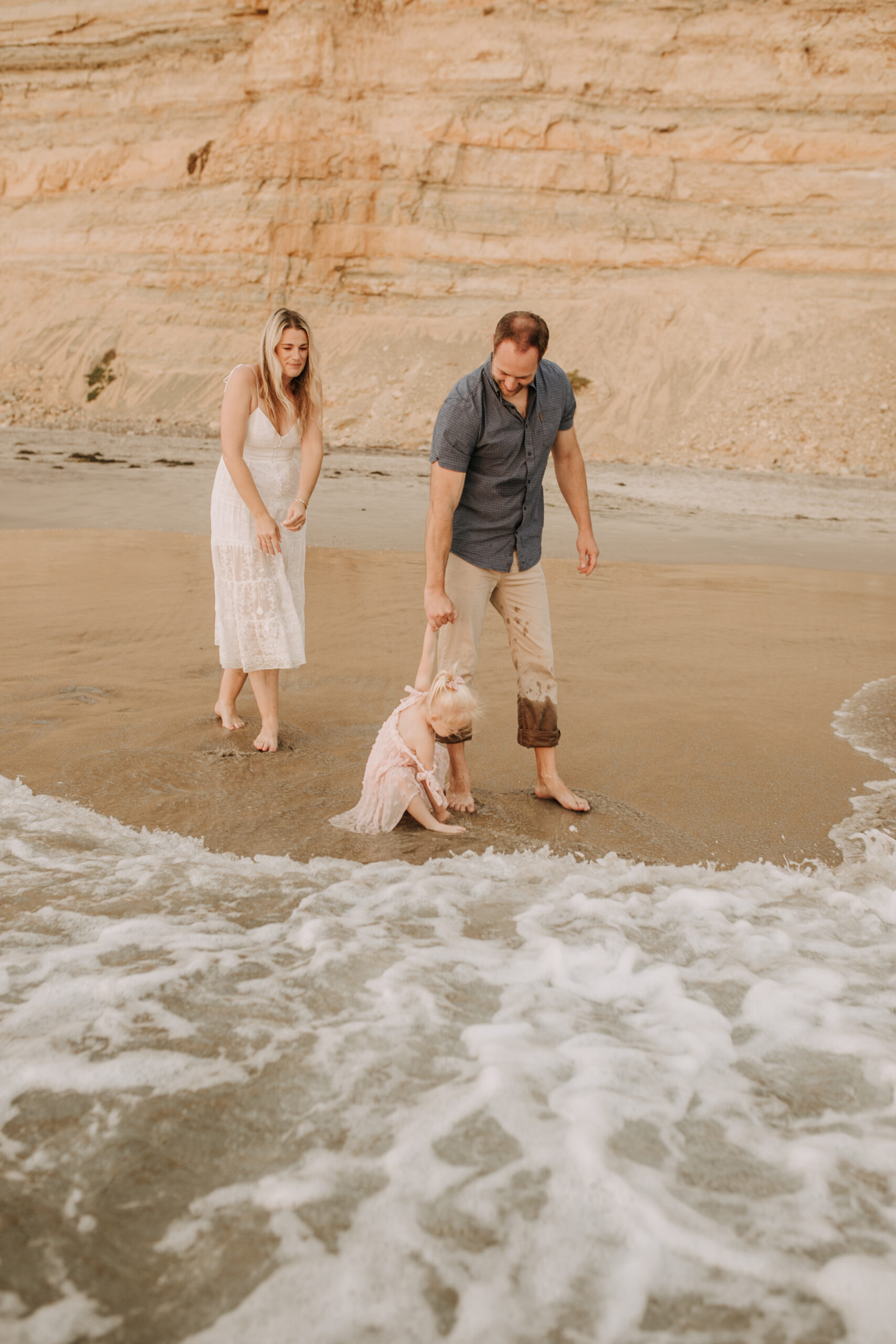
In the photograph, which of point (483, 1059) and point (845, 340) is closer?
point (483, 1059)

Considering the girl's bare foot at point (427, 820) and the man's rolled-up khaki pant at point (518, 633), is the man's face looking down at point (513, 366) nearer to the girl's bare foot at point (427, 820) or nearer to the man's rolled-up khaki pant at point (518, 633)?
the man's rolled-up khaki pant at point (518, 633)

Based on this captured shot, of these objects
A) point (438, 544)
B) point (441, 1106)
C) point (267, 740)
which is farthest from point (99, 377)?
point (441, 1106)

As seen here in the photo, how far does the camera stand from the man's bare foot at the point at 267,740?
193 inches

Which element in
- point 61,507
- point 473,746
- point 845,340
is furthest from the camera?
point 845,340

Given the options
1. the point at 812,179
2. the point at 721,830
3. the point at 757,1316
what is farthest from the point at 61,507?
the point at 812,179

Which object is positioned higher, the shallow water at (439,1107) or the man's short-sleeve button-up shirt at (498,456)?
the man's short-sleeve button-up shirt at (498,456)

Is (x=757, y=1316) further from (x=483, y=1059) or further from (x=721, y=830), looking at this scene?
(x=721, y=830)

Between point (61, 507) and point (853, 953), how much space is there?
476 inches

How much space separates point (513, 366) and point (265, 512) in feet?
4.77

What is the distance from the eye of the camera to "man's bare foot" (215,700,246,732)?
205 inches

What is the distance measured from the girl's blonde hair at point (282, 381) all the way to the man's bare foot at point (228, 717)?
1367mm

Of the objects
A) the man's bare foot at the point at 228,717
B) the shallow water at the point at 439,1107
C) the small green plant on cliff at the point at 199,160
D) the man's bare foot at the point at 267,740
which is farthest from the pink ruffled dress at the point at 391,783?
the small green plant on cliff at the point at 199,160

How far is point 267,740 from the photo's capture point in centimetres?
492

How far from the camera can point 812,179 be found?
3036cm
